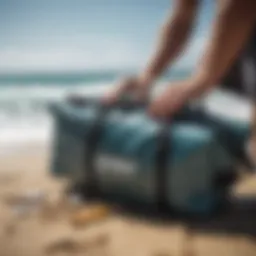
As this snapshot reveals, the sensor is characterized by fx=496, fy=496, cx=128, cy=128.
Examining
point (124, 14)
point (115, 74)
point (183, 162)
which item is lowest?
point (115, 74)

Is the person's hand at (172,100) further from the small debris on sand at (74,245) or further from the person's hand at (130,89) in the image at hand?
the small debris on sand at (74,245)

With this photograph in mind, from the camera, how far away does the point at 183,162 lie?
867mm

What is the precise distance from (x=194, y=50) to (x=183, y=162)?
2.20 feet

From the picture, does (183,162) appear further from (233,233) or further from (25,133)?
(25,133)

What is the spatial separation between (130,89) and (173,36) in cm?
16

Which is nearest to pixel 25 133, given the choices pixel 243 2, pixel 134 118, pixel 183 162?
pixel 134 118

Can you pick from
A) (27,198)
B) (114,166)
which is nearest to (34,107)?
(27,198)

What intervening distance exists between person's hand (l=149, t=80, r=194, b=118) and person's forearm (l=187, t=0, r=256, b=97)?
0.02 metres

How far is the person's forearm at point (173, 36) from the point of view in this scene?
109 cm

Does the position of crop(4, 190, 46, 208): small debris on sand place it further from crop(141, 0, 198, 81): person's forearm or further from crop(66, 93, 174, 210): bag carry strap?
crop(141, 0, 198, 81): person's forearm

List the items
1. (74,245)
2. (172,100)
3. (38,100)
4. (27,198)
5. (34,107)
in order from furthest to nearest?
(38,100) < (34,107) < (27,198) < (172,100) < (74,245)

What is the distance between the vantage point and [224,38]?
0.88 metres

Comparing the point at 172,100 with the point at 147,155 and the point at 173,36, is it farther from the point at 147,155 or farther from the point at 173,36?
the point at 173,36

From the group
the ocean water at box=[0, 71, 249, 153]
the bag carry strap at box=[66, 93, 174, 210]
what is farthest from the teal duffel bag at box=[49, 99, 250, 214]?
the ocean water at box=[0, 71, 249, 153]
